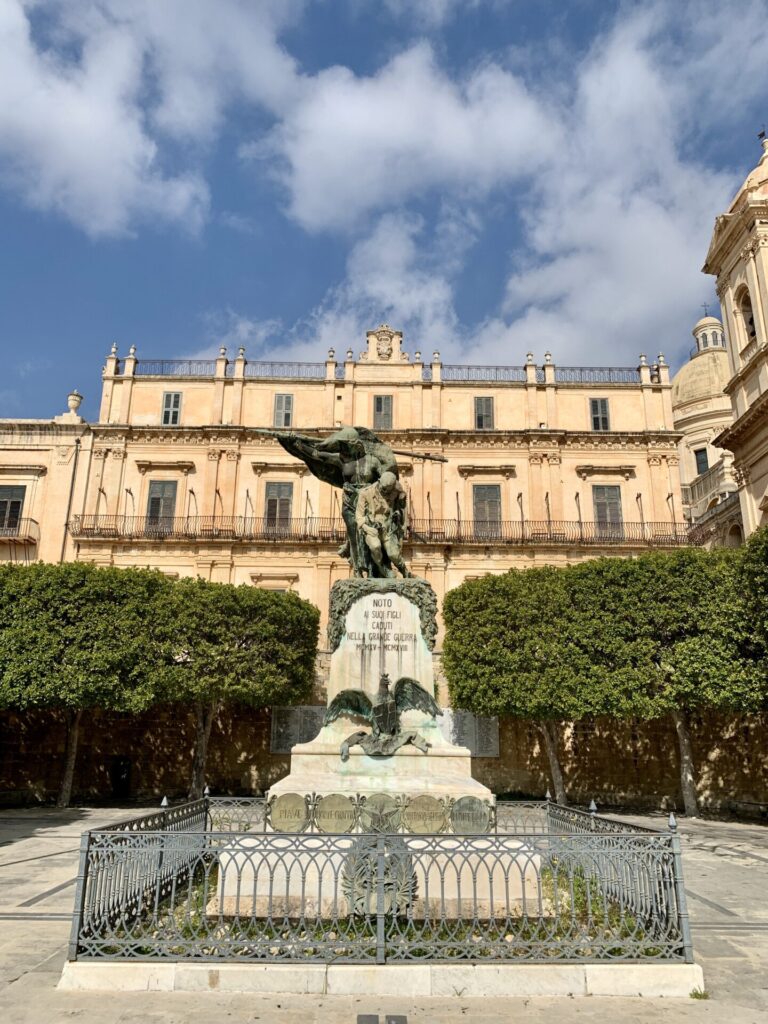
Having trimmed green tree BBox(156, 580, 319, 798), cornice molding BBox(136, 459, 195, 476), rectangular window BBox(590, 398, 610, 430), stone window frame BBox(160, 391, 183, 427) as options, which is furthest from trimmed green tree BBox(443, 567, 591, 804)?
stone window frame BBox(160, 391, 183, 427)

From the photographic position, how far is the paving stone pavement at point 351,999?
5371mm

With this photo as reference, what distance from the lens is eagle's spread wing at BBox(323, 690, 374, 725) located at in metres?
9.73

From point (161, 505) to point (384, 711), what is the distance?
28.1 metres

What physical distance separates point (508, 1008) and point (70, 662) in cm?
1917

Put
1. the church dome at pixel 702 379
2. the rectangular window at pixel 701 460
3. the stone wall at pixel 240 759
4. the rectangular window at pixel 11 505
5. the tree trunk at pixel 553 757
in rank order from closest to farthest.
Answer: the tree trunk at pixel 553 757, the stone wall at pixel 240 759, the rectangular window at pixel 11 505, the rectangular window at pixel 701 460, the church dome at pixel 702 379

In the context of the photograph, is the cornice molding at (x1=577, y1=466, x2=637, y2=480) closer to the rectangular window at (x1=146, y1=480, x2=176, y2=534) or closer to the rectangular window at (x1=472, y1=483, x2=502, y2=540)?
the rectangular window at (x1=472, y1=483, x2=502, y2=540)

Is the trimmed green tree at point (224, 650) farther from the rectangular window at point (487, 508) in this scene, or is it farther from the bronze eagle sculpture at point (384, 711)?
the bronze eagle sculpture at point (384, 711)

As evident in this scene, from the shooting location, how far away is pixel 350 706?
9.79 meters

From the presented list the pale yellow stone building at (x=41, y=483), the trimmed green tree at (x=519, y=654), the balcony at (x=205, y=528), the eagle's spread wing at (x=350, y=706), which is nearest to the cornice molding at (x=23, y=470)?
the pale yellow stone building at (x=41, y=483)

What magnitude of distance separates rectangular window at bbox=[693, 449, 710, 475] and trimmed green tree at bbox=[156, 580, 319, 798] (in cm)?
3505

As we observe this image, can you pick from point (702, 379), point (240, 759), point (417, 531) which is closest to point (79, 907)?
point (240, 759)

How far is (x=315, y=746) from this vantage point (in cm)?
946

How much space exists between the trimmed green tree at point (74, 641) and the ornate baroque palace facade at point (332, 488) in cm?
1015

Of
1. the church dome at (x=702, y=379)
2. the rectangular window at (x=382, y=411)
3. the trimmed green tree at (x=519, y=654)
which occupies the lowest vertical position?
the trimmed green tree at (x=519, y=654)
